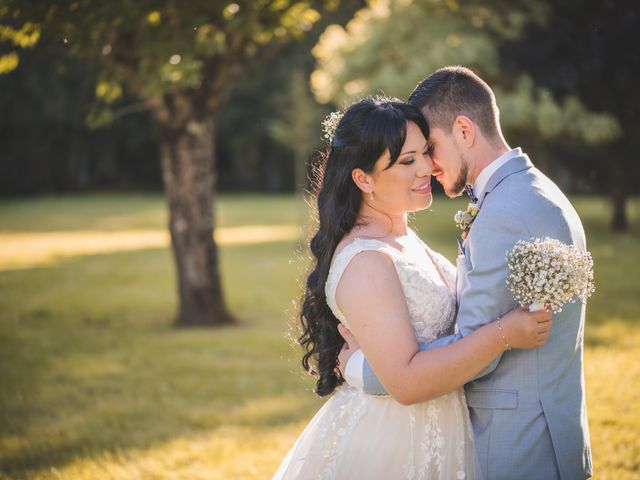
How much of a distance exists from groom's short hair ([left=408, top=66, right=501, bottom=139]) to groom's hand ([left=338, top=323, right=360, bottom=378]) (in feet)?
3.39

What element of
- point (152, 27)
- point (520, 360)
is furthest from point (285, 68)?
point (520, 360)

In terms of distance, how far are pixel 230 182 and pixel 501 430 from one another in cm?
5710

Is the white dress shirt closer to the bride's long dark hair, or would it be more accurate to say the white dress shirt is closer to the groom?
the groom

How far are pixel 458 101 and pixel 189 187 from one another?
7.38m

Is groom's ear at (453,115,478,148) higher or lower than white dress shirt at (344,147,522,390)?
higher

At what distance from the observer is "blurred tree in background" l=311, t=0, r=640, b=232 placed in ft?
61.9

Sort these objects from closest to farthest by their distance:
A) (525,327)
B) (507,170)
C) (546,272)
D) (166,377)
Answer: (546,272) → (525,327) → (507,170) → (166,377)

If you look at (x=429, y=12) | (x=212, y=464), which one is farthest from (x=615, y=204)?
(x=212, y=464)

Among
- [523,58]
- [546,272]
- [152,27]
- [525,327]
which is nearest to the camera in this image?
[546,272]

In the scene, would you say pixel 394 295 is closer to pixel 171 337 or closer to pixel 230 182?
pixel 171 337

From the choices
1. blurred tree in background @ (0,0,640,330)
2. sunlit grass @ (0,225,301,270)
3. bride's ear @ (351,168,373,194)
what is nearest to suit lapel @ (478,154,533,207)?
bride's ear @ (351,168,373,194)

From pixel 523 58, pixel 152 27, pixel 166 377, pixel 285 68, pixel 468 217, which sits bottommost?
pixel 166 377

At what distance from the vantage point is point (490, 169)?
9.73ft

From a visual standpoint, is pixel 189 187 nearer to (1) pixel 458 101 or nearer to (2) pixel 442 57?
(1) pixel 458 101
